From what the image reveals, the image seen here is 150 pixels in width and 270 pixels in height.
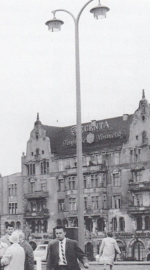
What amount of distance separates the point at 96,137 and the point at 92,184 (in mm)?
6336

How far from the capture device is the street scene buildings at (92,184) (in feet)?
221

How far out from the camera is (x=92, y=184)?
235 feet

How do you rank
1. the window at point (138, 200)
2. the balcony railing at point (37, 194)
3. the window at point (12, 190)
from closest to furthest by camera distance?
1. the window at point (138, 200)
2. the balcony railing at point (37, 194)
3. the window at point (12, 190)

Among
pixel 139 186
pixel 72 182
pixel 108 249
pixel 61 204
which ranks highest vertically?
pixel 72 182

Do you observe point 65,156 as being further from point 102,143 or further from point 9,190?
point 9,190

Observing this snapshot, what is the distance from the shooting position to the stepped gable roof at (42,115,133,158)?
7188cm

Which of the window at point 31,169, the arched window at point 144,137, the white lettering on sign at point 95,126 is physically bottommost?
the window at point 31,169

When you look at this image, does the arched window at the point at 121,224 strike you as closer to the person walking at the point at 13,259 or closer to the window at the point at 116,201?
the window at the point at 116,201

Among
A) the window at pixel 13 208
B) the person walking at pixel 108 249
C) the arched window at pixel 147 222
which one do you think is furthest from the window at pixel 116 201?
the person walking at pixel 108 249

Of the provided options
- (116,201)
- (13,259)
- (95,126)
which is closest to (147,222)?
(116,201)

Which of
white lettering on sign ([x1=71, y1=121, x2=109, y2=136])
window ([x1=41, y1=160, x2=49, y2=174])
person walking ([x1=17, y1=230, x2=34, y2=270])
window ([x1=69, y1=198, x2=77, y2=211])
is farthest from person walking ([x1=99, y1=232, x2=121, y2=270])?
window ([x1=41, y1=160, x2=49, y2=174])

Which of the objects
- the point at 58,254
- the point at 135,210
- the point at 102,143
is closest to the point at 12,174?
the point at 102,143

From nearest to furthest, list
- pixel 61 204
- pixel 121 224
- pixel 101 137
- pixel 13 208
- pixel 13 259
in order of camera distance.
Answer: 1. pixel 13 259
2. pixel 121 224
3. pixel 101 137
4. pixel 61 204
5. pixel 13 208

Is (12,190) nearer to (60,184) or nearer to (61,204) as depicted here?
(60,184)
